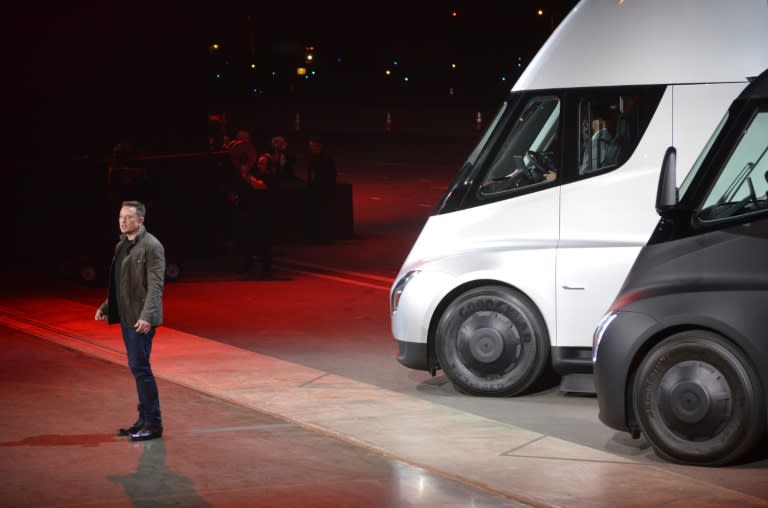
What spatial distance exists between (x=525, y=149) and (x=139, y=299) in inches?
136

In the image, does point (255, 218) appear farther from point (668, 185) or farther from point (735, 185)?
point (735, 185)

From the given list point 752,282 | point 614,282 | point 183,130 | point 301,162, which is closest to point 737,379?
point 752,282

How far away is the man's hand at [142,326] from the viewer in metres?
9.97

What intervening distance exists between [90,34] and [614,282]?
17378 mm

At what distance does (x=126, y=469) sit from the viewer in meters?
9.30

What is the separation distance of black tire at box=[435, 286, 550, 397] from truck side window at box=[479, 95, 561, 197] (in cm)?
89

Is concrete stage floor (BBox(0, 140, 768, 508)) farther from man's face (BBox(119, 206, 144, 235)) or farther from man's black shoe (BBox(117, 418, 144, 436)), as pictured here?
man's face (BBox(119, 206, 144, 235))

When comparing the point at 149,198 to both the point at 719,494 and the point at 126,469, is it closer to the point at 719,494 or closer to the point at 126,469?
the point at 126,469

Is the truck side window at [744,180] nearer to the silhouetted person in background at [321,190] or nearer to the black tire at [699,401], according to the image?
the black tire at [699,401]

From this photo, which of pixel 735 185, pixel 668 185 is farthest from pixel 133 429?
pixel 735 185

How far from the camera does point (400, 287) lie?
39.3 feet

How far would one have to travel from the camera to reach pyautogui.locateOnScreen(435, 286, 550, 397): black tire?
1152 centimetres

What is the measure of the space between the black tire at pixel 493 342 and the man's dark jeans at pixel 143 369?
2676 mm

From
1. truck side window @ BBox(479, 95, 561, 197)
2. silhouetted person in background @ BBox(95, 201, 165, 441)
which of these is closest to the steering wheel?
truck side window @ BBox(479, 95, 561, 197)
